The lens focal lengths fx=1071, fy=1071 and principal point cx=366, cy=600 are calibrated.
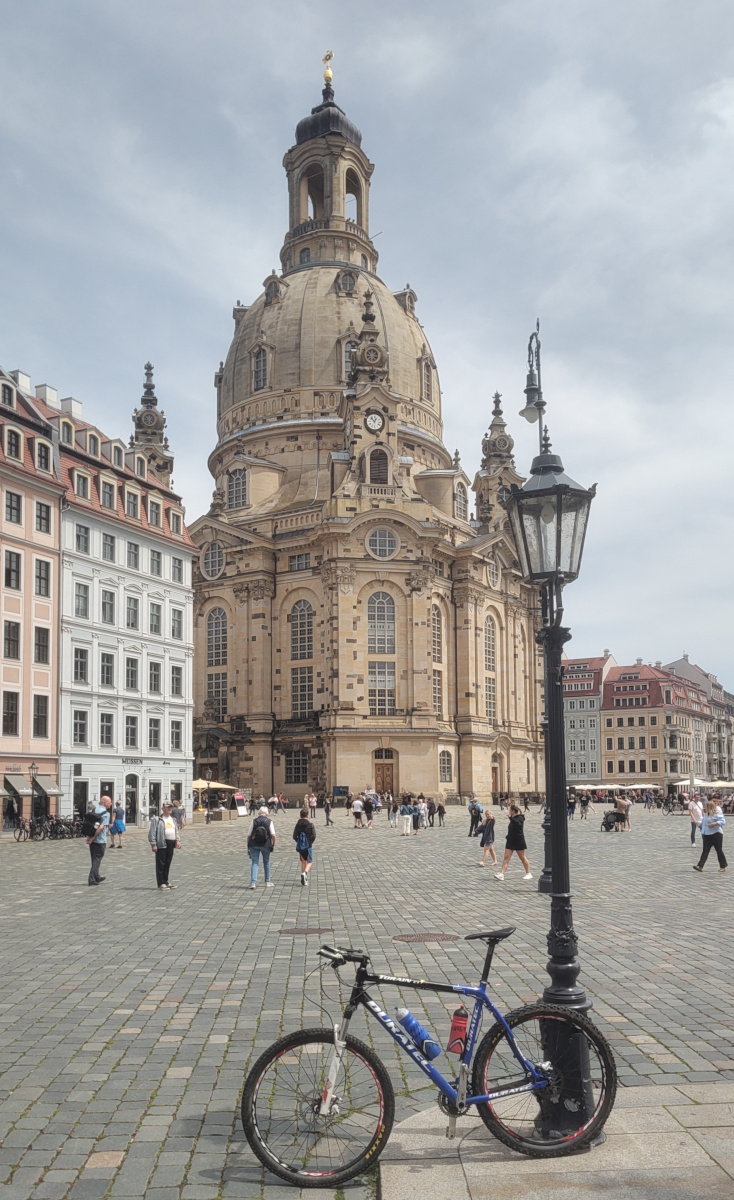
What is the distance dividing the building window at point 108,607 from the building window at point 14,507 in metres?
6.63

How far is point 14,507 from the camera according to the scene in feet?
143

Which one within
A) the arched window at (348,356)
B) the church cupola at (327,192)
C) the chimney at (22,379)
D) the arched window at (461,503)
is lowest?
the chimney at (22,379)

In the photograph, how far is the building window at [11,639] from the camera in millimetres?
42594

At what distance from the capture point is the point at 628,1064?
Answer: 8414 millimetres

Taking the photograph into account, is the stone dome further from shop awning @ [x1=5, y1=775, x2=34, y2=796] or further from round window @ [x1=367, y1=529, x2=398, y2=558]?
shop awning @ [x1=5, y1=775, x2=34, y2=796]

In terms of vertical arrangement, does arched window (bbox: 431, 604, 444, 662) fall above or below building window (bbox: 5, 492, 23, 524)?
below

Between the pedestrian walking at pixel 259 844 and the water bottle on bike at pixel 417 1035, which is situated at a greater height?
the water bottle on bike at pixel 417 1035

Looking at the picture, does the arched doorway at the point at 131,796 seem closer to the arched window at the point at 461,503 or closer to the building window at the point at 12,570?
the building window at the point at 12,570

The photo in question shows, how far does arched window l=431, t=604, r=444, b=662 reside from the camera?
80.0 meters

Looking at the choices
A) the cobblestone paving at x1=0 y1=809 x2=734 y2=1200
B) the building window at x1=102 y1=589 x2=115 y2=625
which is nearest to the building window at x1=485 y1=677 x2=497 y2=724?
the building window at x1=102 y1=589 x2=115 y2=625

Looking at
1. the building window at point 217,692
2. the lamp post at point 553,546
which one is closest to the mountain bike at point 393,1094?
the lamp post at point 553,546

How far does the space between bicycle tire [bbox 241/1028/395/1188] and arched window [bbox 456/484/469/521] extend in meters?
86.1

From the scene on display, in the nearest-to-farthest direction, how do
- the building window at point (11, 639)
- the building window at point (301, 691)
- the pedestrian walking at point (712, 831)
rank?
the pedestrian walking at point (712, 831) < the building window at point (11, 639) < the building window at point (301, 691)

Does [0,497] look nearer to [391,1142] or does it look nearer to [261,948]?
[261,948]
